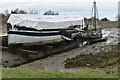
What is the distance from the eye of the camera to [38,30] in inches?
1281

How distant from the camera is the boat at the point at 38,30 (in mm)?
30812

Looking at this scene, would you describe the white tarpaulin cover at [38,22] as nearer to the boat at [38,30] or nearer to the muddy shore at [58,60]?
the boat at [38,30]

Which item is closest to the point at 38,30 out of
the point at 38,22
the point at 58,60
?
the point at 38,22

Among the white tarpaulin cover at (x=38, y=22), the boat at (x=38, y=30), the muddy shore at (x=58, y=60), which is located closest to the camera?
the muddy shore at (x=58, y=60)

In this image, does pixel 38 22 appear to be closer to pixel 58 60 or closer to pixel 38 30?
pixel 38 30

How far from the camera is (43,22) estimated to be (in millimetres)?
34031

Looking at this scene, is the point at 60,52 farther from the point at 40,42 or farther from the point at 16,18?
the point at 16,18

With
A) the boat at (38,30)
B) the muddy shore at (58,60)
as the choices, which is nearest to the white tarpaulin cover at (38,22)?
the boat at (38,30)

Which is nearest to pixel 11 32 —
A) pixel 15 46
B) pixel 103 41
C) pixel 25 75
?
pixel 15 46

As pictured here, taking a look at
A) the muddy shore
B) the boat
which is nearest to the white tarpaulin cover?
the boat

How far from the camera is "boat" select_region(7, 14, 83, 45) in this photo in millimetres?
30812

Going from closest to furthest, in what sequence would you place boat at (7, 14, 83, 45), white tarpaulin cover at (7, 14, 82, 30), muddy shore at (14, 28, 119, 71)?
muddy shore at (14, 28, 119, 71)
boat at (7, 14, 83, 45)
white tarpaulin cover at (7, 14, 82, 30)

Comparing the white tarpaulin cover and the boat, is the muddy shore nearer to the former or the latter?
the boat

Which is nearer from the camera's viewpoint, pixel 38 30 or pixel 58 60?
pixel 58 60
